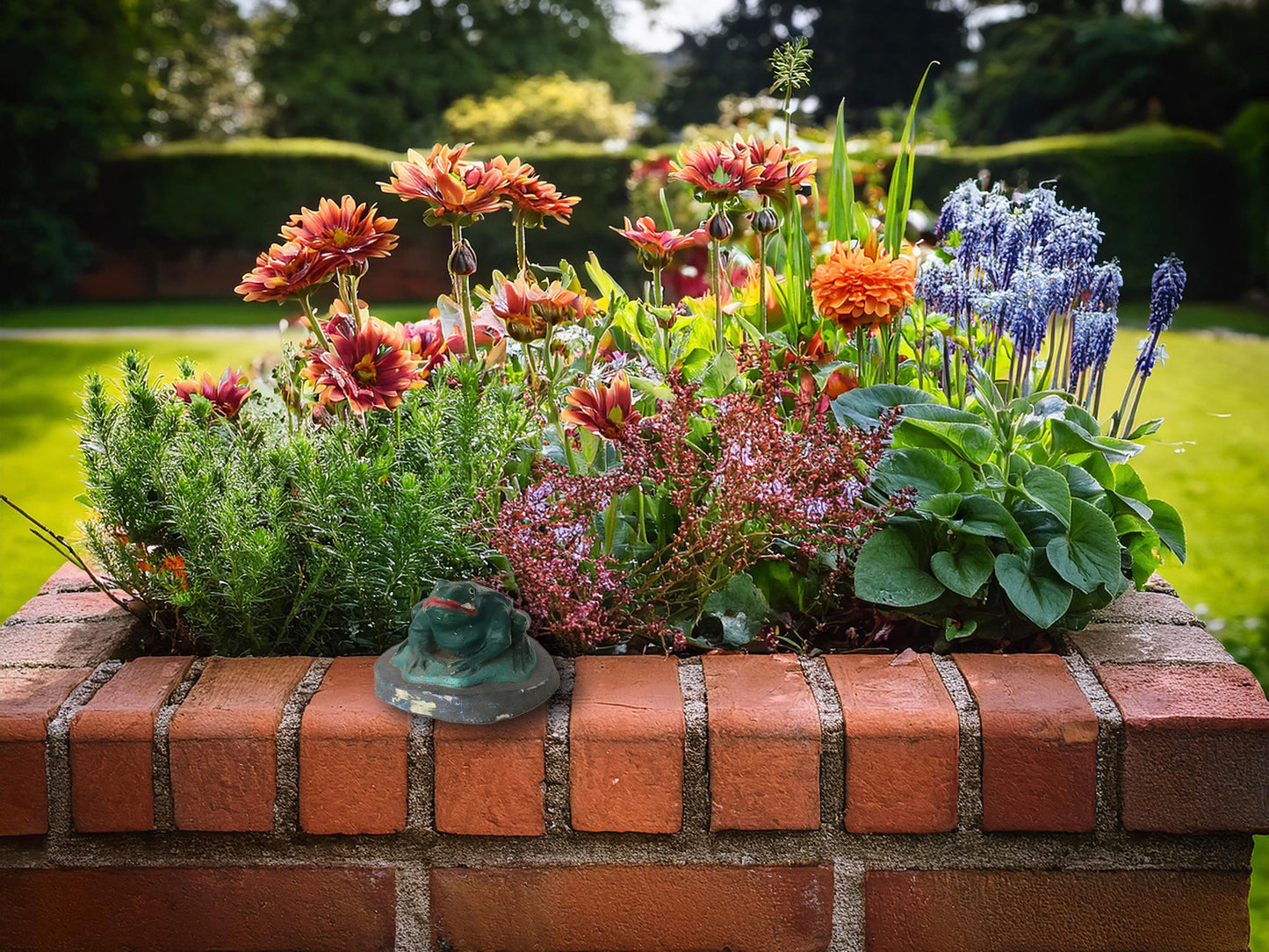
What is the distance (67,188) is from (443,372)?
1313 cm

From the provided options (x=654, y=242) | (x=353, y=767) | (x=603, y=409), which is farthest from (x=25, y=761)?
(x=654, y=242)

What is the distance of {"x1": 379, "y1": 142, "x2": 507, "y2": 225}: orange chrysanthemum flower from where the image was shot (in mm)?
1351

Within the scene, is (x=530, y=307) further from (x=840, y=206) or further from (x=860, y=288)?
A: (x=840, y=206)

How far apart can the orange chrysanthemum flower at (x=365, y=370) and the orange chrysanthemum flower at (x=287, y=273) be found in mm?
82

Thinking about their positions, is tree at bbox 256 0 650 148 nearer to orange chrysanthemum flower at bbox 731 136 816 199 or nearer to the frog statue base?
orange chrysanthemum flower at bbox 731 136 816 199

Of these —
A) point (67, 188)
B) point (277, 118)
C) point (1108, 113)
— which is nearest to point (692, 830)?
point (67, 188)

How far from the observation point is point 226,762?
3.66ft

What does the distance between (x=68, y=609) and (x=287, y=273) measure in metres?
0.59

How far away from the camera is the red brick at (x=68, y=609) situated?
1437 mm

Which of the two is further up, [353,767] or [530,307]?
[530,307]

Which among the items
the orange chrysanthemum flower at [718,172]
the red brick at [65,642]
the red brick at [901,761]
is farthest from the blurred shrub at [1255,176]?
the red brick at [65,642]

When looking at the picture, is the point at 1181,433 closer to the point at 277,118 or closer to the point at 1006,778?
the point at 1006,778

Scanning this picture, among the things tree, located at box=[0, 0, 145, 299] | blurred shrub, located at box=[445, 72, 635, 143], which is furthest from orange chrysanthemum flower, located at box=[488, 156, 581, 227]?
blurred shrub, located at box=[445, 72, 635, 143]

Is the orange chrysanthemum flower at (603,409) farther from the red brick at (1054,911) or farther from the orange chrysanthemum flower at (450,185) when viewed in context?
the red brick at (1054,911)
